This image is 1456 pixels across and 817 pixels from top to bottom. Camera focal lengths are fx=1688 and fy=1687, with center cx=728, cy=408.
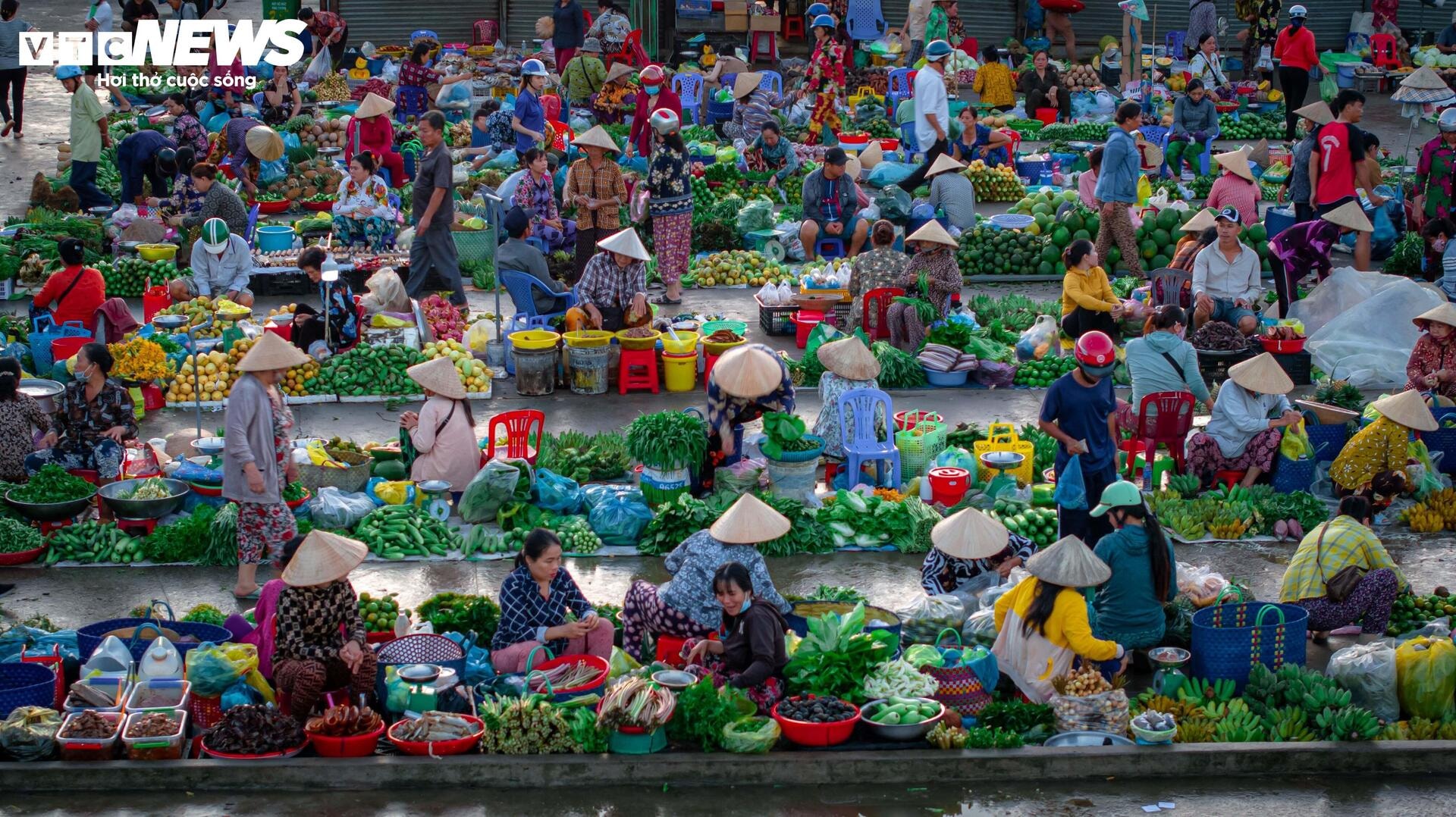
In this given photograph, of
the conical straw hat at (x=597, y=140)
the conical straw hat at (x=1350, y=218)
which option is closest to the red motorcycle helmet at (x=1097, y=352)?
the conical straw hat at (x=1350, y=218)

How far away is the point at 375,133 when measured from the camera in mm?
17312

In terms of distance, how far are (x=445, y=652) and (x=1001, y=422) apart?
202 inches

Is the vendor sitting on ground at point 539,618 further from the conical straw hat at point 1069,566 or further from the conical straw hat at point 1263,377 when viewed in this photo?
the conical straw hat at point 1263,377

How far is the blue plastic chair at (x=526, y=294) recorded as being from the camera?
1362cm

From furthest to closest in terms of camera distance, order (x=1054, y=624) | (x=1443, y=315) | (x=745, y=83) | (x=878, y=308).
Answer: (x=745, y=83), (x=878, y=308), (x=1443, y=315), (x=1054, y=624)

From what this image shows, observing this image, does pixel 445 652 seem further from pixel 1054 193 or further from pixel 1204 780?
pixel 1054 193

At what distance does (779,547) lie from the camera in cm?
1016

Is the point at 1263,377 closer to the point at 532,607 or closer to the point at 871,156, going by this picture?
the point at 532,607

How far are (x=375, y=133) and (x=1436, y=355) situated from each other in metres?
10.5

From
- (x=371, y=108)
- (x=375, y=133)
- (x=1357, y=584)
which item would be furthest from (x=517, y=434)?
(x=375, y=133)

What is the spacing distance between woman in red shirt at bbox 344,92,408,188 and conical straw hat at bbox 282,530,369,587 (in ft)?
31.2

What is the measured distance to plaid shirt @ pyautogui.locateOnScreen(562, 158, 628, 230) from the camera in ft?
47.5

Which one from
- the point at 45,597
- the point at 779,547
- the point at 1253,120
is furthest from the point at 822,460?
the point at 1253,120

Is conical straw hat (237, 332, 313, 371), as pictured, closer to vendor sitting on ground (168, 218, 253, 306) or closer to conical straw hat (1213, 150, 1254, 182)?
vendor sitting on ground (168, 218, 253, 306)
